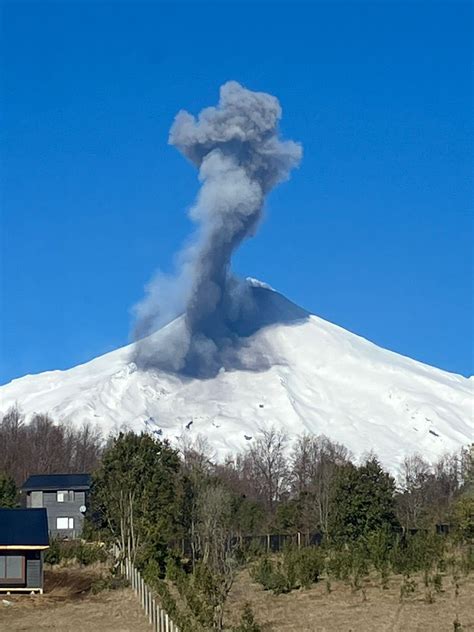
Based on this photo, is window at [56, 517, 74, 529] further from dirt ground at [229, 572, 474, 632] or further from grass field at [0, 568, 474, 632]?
dirt ground at [229, 572, 474, 632]

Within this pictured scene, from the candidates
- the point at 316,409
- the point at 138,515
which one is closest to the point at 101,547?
the point at 138,515

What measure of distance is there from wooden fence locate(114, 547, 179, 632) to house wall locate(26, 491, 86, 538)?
1398cm

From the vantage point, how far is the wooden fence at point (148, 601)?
68.8 ft

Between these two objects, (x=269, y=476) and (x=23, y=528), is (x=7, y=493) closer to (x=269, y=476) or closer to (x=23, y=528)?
(x=23, y=528)

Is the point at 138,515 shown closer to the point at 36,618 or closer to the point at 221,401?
the point at 36,618

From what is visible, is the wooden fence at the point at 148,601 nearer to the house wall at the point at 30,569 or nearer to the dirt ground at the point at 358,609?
the dirt ground at the point at 358,609

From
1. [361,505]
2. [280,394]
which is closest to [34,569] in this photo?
[361,505]

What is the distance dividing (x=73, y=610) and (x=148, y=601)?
118 inches

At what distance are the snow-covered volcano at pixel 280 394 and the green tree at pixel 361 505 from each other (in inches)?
2333

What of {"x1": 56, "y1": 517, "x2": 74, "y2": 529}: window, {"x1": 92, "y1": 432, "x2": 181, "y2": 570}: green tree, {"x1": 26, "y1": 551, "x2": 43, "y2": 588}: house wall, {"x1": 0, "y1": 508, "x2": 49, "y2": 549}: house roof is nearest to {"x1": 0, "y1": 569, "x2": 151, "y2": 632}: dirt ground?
{"x1": 26, "y1": 551, "x2": 43, "y2": 588}: house wall

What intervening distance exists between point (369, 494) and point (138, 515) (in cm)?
737

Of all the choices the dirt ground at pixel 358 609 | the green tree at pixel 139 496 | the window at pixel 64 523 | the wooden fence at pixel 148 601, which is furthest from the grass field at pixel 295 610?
the window at pixel 64 523

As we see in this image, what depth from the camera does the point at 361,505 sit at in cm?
3659

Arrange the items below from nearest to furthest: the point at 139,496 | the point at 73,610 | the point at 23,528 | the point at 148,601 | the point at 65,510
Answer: the point at 148,601, the point at 73,610, the point at 23,528, the point at 139,496, the point at 65,510
